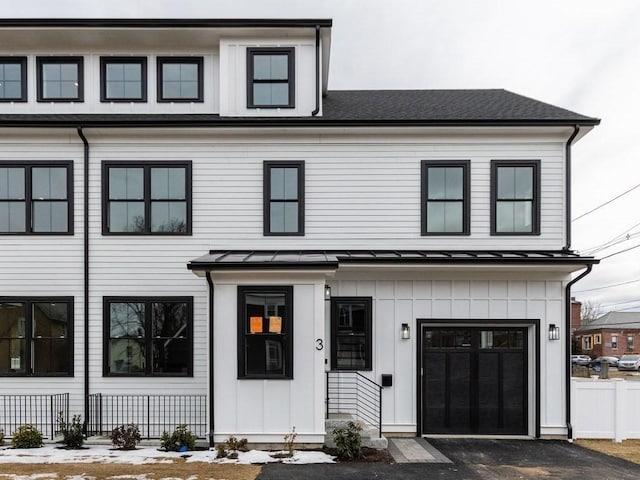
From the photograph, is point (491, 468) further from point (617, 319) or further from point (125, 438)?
point (617, 319)

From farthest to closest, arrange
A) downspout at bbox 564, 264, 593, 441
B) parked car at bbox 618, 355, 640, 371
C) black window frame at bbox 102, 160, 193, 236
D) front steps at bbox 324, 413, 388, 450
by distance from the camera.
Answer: parked car at bbox 618, 355, 640, 371 → black window frame at bbox 102, 160, 193, 236 → downspout at bbox 564, 264, 593, 441 → front steps at bbox 324, 413, 388, 450

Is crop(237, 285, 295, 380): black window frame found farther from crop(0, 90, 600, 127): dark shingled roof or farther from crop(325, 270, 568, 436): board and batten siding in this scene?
crop(0, 90, 600, 127): dark shingled roof

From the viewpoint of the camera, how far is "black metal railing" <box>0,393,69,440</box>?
371 inches

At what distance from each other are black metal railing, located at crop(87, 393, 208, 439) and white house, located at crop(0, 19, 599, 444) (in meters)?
0.04

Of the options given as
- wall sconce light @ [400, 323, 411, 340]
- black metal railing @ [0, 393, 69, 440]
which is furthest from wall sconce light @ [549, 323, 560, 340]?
black metal railing @ [0, 393, 69, 440]

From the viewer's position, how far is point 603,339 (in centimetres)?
6069

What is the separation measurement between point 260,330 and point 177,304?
2.44 meters

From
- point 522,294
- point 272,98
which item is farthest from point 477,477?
point 272,98

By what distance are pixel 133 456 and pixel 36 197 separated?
6111 mm

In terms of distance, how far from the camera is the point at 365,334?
9625mm

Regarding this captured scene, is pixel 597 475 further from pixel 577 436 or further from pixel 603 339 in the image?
pixel 603 339

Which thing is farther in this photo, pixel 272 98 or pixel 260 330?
pixel 272 98

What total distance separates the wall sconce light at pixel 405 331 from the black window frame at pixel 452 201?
212 cm

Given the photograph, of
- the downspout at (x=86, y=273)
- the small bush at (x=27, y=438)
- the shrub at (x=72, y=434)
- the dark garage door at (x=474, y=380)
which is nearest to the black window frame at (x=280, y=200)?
the dark garage door at (x=474, y=380)
